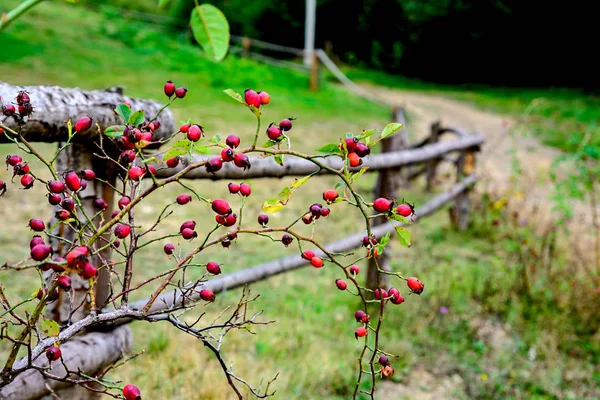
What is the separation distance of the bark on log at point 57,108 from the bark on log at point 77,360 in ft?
1.71

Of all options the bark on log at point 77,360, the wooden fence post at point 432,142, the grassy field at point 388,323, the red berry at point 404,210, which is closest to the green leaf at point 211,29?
the red berry at point 404,210

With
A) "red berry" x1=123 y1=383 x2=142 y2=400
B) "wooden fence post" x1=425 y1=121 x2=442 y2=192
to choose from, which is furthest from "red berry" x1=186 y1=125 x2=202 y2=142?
"wooden fence post" x1=425 y1=121 x2=442 y2=192

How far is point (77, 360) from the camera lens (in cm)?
143

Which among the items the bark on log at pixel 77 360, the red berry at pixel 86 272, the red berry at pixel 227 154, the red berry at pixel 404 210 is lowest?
the bark on log at pixel 77 360

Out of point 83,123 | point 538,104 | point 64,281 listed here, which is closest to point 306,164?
point 83,123

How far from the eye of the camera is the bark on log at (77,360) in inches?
50.4

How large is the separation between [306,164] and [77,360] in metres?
1.26

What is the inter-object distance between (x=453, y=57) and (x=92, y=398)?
19.0 m

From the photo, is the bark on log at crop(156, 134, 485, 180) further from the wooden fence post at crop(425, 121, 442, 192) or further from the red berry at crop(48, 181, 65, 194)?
the wooden fence post at crop(425, 121, 442, 192)

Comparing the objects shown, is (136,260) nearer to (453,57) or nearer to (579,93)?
(579,93)

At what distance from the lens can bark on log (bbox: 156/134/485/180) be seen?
184 cm

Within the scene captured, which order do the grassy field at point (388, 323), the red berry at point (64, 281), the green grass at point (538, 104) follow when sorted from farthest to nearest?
the green grass at point (538, 104) < the grassy field at point (388, 323) < the red berry at point (64, 281)

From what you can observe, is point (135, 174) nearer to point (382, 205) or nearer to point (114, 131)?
point (114, 131)

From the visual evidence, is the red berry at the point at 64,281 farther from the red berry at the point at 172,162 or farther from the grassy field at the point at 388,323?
the grassy field at the point at 388,323
